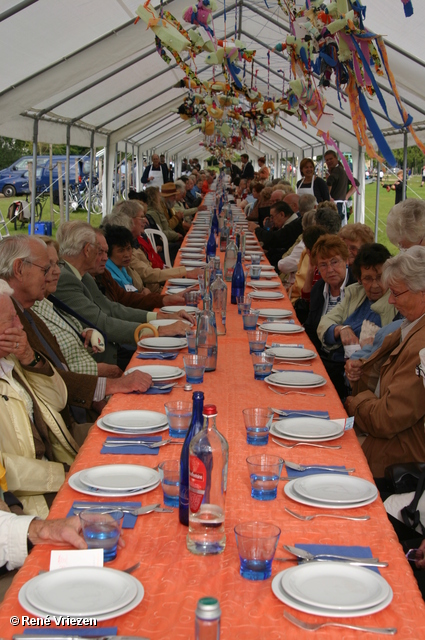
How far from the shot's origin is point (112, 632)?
3.83 ft

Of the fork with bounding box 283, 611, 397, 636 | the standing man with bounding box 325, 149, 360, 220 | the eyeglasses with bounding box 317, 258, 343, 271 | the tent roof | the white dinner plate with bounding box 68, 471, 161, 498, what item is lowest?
the fork with bounding box 283, 611, 397, 636

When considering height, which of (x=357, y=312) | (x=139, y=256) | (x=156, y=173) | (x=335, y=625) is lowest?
(x=335, y=625)

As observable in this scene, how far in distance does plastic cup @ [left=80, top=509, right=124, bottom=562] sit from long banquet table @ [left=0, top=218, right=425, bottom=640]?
3 cm

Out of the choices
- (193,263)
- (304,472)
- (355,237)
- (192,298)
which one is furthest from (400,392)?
(193,263)

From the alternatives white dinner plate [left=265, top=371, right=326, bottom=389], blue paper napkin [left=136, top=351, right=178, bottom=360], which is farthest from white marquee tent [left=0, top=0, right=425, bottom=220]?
blue paper napkin [left=136, top=351, right=178, bottom=360]

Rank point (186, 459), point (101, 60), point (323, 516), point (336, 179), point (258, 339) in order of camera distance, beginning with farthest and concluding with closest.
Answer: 1. point (336, 179)
2. point (101, 60)
3. point (258, 339)
4. point (323, 516)
5. point (186, 459)

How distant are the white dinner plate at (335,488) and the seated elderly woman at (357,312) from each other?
1.89 metres

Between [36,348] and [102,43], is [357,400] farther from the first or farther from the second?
[102,43]

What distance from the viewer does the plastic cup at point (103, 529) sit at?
1.40 m

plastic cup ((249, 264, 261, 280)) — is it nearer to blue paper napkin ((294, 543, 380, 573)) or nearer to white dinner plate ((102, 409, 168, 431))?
white dinner plate ((102, 409, 168, 431))

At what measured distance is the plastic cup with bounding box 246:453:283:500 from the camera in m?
1.70

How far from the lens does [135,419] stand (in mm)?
2277

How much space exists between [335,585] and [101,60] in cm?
724

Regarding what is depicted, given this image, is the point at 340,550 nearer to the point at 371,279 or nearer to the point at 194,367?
the point at 194,367
